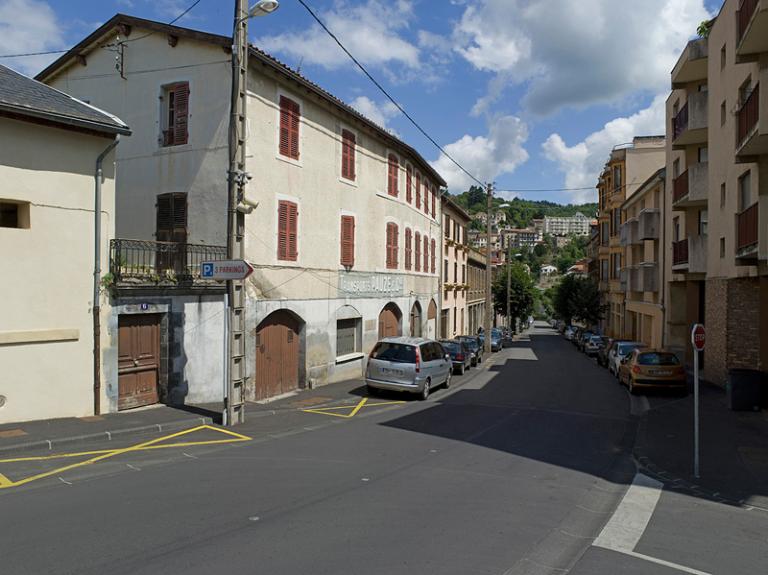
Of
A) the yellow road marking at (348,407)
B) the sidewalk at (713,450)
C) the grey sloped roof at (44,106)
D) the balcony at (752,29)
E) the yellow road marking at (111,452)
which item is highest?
the balcony at (752,29)

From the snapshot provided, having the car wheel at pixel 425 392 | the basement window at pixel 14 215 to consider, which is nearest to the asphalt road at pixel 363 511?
the basement window at pixel 14 215

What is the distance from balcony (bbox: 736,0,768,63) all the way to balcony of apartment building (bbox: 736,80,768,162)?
100 cm

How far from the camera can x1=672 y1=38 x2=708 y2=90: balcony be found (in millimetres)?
21531

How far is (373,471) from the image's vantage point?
8617 mm

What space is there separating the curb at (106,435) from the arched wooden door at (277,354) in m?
3.66

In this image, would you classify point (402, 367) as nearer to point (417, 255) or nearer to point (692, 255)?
point (692, 255)

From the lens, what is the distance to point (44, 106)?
10875 millimetres

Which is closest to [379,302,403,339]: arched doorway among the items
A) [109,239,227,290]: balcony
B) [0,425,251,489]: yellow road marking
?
[109,239,227,290]: balcony

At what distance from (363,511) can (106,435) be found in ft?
18.8

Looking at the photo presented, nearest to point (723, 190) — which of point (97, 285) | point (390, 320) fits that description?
point (390, 320)

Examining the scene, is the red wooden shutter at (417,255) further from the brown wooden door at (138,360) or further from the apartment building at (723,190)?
the brown wooden door at (138,360)

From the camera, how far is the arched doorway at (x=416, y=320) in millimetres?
28720

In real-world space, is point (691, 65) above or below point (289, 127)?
above

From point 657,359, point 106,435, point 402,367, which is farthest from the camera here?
point 657,359
